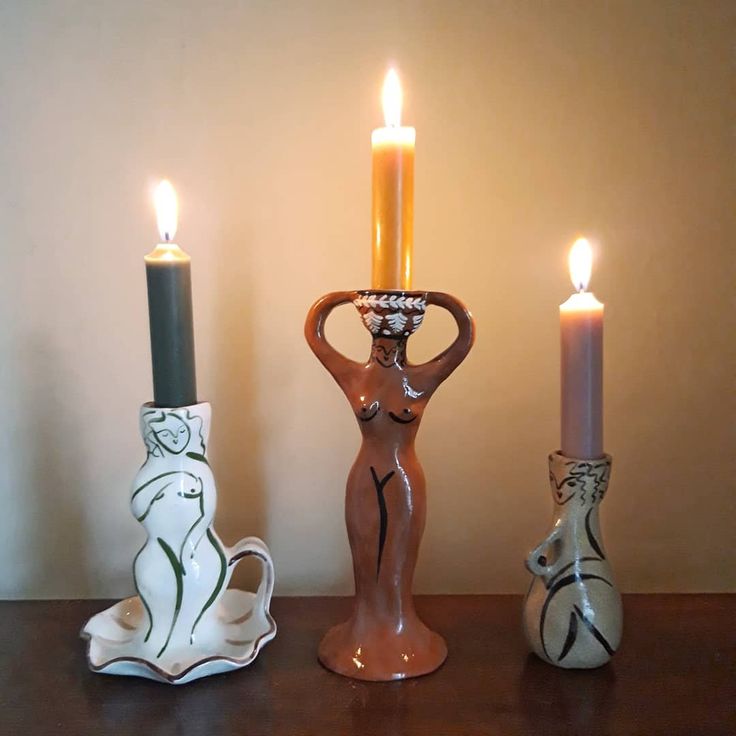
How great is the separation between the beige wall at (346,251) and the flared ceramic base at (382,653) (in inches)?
6.3

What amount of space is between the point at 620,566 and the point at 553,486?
0.22 meters

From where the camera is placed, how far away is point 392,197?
1.67 feet

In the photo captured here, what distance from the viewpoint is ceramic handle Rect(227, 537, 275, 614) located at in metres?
0.55

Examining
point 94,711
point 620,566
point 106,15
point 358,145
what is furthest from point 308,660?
point 106,15

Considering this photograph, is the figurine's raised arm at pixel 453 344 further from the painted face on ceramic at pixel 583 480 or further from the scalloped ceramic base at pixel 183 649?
the scalloped ceramic base at pixel 183 649

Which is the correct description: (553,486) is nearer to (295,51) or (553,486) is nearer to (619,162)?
(619,162)

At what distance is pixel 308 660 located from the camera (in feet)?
1.77

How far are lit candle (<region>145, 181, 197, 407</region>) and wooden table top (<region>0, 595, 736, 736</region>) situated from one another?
206mm

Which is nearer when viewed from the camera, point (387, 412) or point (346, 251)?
point (387, 412)

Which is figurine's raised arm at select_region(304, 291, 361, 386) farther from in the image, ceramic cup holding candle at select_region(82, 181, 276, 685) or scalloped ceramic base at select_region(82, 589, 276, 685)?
scalloped ceramic base at select_region(82, 589, 276, 685)

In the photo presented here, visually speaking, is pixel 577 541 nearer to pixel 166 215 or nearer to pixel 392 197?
pixel 392 197

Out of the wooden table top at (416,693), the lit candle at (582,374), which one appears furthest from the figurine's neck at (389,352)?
the wooden table top at (416,693)

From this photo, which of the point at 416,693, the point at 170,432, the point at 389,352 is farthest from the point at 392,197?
the point at 416,693

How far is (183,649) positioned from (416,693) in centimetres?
17
